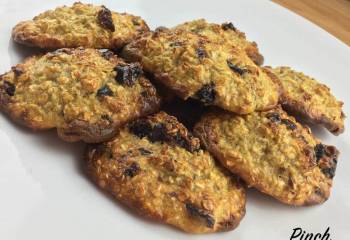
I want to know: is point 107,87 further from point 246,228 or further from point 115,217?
point 246,228

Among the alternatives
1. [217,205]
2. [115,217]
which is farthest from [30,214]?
[217,205]

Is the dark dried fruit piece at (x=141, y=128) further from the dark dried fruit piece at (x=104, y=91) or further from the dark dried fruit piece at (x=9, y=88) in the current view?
the dark dried fruit piece at (x=9, y=88)

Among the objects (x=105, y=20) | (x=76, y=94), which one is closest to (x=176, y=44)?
(x=105, y=20)

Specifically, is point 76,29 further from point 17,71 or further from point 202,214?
point 202,214

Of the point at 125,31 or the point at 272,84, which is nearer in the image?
the point at 272,84

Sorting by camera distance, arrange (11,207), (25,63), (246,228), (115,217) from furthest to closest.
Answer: (25,63) → (246,228) → (115,217) → (11,207)

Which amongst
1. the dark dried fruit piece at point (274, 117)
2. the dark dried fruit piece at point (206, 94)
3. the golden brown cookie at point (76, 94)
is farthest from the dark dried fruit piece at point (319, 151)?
the golden brown cookie at point (76, 94)
